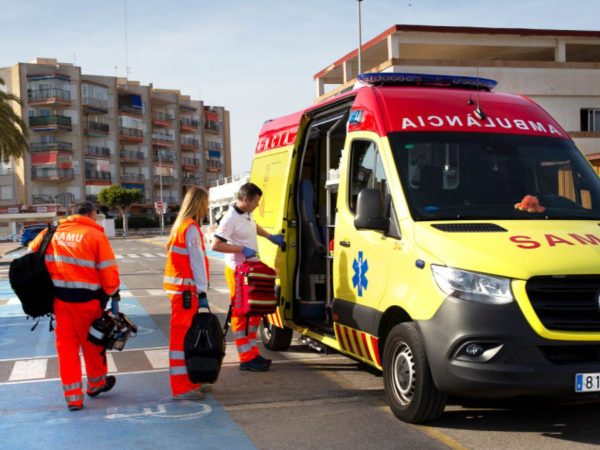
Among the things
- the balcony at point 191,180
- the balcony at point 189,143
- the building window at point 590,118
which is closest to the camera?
the building window at point 590,118

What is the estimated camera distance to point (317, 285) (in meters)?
8.10

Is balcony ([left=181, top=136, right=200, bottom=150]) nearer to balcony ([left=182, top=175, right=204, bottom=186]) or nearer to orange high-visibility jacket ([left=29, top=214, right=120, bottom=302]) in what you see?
balcony ([left=182, top=175, right=204, bottom=186])

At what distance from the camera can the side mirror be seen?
578cm

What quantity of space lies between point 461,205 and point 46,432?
339 cm

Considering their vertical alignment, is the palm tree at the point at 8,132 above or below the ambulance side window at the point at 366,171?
above

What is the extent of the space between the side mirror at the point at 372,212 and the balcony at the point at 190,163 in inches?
3827

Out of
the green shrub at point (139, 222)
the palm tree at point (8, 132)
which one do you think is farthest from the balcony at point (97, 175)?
the palm tree at point (8, 132)

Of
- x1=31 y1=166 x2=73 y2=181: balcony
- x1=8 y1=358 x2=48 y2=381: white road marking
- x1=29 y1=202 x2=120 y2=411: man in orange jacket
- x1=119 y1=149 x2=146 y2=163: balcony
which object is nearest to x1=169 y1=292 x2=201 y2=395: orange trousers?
x1=29 y1=202 x2=120 y2=411: man in orange jacket

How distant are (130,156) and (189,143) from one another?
11849mm

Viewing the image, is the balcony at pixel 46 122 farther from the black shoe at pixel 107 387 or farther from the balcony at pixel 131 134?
the black shoe at pixel 107 387

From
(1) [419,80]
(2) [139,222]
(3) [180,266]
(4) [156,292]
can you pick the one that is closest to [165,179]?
(2) [139,222]

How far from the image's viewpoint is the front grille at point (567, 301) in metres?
4.91

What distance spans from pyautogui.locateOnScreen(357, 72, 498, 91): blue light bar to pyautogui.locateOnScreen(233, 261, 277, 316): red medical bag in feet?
6.67

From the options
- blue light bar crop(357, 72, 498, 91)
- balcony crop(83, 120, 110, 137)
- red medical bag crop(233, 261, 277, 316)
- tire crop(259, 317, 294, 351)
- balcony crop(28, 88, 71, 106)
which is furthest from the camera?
balcony crop(83, 120, 110, 137)
